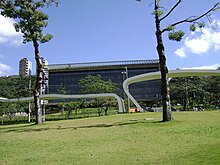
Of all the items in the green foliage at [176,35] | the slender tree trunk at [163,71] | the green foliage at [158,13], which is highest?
the green foliage at [158,13]

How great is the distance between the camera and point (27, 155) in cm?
727

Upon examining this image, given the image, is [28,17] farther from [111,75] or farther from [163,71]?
[111,75]

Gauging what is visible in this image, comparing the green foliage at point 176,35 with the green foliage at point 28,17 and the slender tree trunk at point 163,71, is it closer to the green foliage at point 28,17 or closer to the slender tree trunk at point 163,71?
the slender tree trunk at point 163,71

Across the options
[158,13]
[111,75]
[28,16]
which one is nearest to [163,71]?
[158,13]

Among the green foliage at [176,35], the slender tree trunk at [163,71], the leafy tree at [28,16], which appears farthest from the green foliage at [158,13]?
the leafy tree at [28,16]

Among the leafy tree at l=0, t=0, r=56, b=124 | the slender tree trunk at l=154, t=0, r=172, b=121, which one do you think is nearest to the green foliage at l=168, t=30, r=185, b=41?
the slender tree trunk at l=154, t=0, r=172, b=121

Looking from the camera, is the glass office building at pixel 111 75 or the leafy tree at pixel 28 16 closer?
the leafy tree at pixel 28 16

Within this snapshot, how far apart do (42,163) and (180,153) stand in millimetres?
3378

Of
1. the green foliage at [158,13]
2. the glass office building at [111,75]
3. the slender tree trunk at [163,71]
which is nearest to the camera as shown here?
the slender tree trunk at [163,71]

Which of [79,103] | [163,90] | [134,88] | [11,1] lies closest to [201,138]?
[163,90]

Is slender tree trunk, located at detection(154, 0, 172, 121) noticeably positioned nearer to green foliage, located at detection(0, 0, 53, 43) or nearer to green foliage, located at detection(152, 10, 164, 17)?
green foliage, located at detection(152, 10, 164, 17)

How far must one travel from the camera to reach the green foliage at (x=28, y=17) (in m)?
18.4

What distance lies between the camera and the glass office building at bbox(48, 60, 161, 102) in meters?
90.5

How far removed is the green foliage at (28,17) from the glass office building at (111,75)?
235 ft
